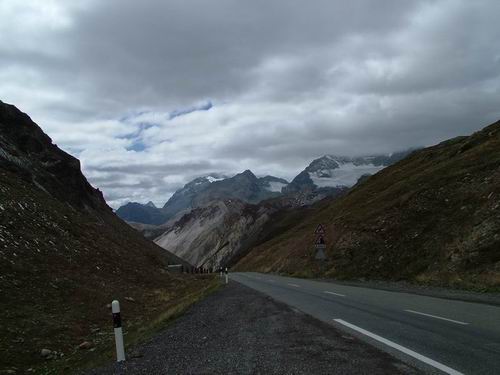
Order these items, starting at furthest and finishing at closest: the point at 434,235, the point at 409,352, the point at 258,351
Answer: the point at 434,235 → the point at 258,351 → the point at 409,352

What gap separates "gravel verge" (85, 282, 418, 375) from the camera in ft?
24.6

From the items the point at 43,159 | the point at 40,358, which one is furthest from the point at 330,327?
the point at 43,159

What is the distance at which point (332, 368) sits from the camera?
7289 millimetres

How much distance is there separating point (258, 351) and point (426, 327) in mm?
4276

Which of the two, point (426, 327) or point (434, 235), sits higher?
point (434, 235)

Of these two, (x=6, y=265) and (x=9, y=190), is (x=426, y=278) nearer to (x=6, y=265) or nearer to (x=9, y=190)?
(x=6, y=265)

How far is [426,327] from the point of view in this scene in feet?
35.9

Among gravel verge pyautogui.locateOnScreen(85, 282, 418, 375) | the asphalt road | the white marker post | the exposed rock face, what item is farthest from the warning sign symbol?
the white marker post

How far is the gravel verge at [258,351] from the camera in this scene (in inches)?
Result: 295

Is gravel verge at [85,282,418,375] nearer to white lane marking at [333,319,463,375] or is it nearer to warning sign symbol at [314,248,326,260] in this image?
white lane marking at [333,319,463,375]

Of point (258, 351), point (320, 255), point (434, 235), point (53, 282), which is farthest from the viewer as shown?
point (320, 255)

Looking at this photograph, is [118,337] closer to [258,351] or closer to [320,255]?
[258,351]

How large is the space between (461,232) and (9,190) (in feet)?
91.8

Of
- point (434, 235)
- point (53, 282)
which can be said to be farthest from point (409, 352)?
point (434, 235)
